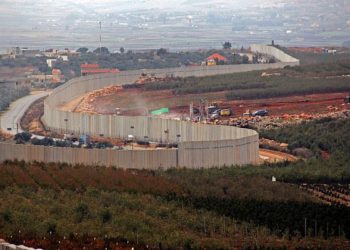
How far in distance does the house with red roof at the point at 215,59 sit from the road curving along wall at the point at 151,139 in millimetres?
18052

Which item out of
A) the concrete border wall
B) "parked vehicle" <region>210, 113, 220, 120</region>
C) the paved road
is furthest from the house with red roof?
"parked vehicle" <region>210, 113, 220, 120</region>

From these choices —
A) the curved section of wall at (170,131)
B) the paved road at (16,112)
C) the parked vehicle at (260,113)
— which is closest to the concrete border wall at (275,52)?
the paved road at (16,112)

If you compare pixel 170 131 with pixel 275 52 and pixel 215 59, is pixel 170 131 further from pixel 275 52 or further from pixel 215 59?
pixel 275 52

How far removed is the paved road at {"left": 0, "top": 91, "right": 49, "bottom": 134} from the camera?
46525mm

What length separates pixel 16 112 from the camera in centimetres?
5259

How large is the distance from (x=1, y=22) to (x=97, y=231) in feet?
159

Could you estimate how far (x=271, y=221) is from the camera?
79.7 ft

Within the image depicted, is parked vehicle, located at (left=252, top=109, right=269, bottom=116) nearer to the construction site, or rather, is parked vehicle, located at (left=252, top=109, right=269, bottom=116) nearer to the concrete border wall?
the construction site

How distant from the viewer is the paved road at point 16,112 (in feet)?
153

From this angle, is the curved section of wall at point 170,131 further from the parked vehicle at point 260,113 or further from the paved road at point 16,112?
the parked vehicle at point 260,113

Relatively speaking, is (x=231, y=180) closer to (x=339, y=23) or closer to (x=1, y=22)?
(x=1, y=22)

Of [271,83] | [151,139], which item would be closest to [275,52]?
[271,83]

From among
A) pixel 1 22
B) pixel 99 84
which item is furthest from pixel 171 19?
pixel 99 84

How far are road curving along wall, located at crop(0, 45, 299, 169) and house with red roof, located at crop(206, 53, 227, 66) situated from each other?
18.1 metres
